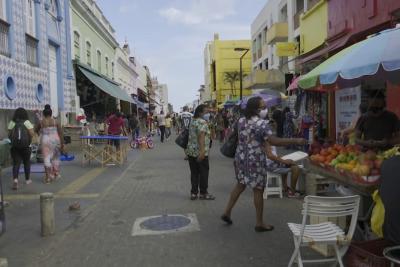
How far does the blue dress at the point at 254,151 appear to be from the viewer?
6219 millimetres

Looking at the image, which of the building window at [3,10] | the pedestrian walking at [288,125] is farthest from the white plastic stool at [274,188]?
the pedestrian walking at [288,125]

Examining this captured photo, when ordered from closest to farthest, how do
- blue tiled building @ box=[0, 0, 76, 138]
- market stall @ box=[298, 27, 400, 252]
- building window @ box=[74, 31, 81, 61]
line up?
market stall @ box=[298, 27, 400, 252] → blue tiled building @ box=[0, 0, 76, 138] → building window @ box=[74, 31, 81, 61]

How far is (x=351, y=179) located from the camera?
15.2ft

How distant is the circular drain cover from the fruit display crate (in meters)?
2.31

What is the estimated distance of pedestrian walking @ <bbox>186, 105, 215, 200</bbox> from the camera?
8523 mm

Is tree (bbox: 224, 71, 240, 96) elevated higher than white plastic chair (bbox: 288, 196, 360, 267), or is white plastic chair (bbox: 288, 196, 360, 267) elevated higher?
tree (bbox: 224, 71, 240, 96)

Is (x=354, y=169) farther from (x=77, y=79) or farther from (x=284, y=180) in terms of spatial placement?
(x=77, y=79)

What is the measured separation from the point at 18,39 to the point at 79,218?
9.24 meters

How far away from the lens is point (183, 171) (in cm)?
1291

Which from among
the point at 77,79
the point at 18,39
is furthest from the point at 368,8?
the point at 77,79

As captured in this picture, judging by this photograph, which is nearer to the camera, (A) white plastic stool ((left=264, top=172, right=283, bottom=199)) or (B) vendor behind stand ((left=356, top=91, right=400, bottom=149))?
(B) vendor behind stand ((left=356, top=91, right=400, bottom=149))

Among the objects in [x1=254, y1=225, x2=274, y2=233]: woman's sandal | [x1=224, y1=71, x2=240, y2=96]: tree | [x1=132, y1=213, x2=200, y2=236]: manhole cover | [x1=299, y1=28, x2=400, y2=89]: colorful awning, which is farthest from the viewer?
[x1=224, y1=71, x2=240, y2=96]: tree

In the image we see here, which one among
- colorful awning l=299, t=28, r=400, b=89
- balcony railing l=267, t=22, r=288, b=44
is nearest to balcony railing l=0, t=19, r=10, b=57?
colorful awning l=299, t=28, r=400, b=89

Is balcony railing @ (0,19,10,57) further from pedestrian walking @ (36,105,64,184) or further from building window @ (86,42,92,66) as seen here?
building window @ (86,42,92,66)
